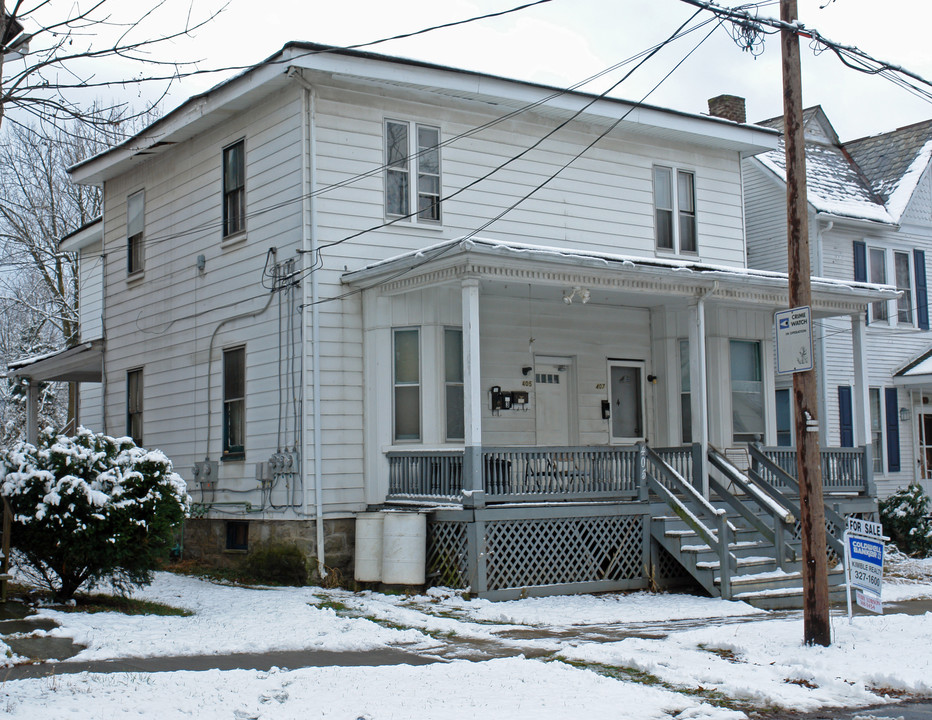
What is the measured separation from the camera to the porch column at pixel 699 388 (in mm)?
14742

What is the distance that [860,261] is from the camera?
23297mm

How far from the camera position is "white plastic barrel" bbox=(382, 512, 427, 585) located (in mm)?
13500

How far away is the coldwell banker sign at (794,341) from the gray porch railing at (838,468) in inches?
266

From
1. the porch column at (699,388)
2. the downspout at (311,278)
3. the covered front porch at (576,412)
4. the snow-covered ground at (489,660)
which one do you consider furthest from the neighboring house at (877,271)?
the downspout at (311,278)

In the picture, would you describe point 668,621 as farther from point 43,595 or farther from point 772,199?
point 772,199

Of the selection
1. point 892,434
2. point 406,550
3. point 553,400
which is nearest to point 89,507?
point 406,550

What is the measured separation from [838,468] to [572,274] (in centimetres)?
626

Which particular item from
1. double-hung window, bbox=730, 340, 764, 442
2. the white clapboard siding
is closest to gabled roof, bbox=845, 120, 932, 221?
the white clapboard siding

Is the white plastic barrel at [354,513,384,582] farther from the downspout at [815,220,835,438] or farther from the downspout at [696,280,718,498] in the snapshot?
the downspout at [815,220,835,438]

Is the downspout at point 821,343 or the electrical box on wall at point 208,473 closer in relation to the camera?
the electrical box on wall at point 208,473

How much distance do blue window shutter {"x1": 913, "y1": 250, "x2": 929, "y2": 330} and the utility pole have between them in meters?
15.9

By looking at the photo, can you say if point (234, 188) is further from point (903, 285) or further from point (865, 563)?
point (903, 285)

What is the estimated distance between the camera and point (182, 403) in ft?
57.7

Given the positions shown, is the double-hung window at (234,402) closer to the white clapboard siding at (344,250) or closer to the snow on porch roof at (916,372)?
the white clapboard siding at (344,250)
